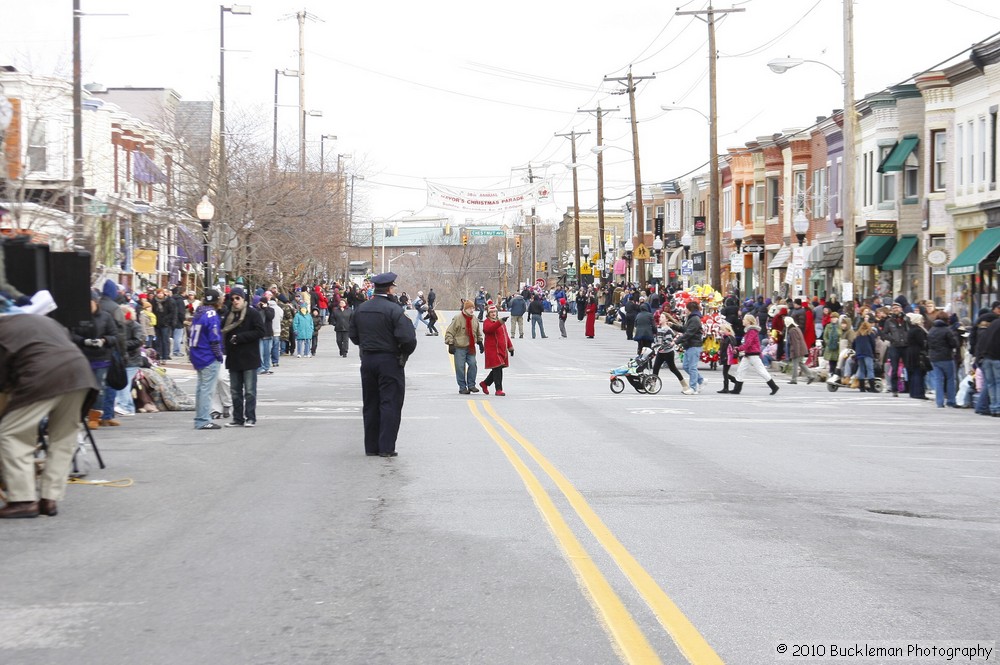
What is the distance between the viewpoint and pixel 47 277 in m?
15.1

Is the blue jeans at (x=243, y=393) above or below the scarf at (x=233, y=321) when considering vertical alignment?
below

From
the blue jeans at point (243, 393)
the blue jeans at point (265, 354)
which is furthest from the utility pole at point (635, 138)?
the blue jeans at point (243, 393)

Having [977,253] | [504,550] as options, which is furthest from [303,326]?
[504,550]

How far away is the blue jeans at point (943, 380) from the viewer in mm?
24125

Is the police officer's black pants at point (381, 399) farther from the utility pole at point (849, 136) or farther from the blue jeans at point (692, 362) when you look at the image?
the utility pole at point (849, 136)

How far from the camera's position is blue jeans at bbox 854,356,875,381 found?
28.5 m

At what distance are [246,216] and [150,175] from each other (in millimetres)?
13419

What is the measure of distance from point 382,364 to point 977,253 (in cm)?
2567

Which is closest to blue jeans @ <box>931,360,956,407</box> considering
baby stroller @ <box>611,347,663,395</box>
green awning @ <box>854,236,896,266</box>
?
baby stroller @ <box>611,347,663,395</box>

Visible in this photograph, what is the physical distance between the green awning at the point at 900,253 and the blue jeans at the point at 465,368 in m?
21.5

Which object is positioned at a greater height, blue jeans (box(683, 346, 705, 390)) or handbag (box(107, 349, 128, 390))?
handbag (box(107, 349, 128, 390))

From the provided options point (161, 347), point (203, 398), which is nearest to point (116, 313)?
point (203, 398)

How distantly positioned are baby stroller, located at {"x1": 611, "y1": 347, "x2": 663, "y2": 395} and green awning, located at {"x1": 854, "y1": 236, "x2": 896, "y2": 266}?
64.4ft

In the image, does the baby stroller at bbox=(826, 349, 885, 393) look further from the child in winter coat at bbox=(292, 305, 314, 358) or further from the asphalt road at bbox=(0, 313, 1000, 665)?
the child in winter coat at bbox=(292, 305, 314, 358)
